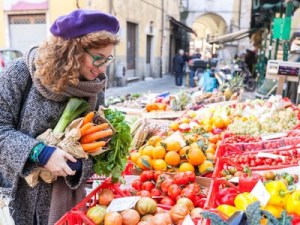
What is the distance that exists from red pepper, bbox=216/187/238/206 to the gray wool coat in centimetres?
78

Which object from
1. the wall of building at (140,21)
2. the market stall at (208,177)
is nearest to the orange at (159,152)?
the market stall at (208,177)

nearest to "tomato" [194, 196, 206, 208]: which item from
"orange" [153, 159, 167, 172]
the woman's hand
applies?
"orange" [153, 159, 167, 172]

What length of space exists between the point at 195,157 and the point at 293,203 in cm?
108

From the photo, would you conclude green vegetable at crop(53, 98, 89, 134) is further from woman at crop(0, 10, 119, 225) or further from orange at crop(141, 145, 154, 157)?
orange at crop(141, 145, 154, 157)

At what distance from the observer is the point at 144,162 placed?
2740 mm

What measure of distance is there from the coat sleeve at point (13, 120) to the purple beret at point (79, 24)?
263 millimetres

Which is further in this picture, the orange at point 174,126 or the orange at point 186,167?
the orange at point 174,126

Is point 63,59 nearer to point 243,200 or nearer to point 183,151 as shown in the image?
point 243,200

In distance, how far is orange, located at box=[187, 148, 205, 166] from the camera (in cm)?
267

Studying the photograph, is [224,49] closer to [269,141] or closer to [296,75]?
[296,75]

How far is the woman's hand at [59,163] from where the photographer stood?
150 centimetres

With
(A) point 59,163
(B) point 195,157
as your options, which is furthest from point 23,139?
(B) point 195,157

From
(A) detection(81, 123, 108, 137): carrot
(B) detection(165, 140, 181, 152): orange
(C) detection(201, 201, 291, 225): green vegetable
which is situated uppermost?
(A) detection(81, 123, 108, 137): carrot

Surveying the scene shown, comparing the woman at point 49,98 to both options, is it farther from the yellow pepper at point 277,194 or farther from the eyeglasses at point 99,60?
the yellow pepper at point 277,194
